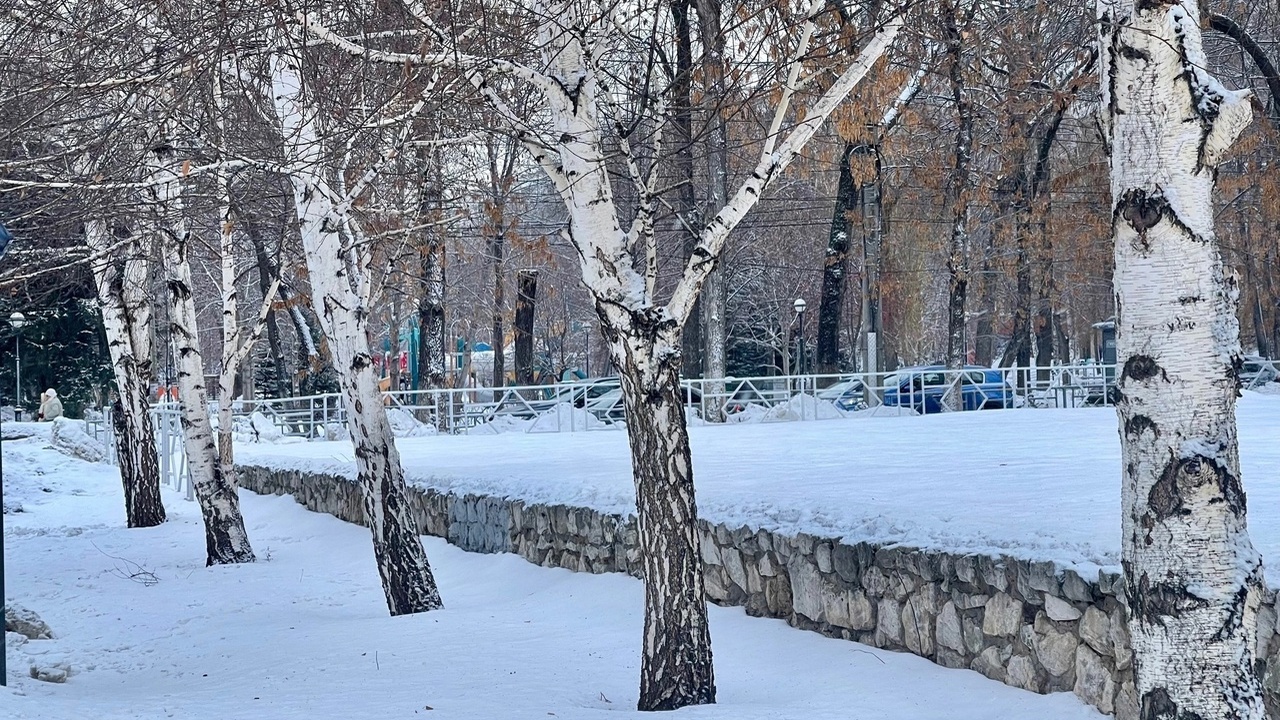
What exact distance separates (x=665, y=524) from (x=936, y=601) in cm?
156

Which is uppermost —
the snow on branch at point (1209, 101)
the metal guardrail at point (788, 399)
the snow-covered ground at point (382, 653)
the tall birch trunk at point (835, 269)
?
the tall birch trunk at point (835, 269)

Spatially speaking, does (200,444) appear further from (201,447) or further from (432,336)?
(432,336)

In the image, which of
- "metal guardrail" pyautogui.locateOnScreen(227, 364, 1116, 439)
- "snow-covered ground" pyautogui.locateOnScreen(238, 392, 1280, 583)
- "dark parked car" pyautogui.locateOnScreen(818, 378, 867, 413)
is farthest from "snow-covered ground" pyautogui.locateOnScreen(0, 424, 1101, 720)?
"dark parked car" pyautogui.locateOnScreen(818, 378, 867, 413)

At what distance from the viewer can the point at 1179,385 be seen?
4.14m

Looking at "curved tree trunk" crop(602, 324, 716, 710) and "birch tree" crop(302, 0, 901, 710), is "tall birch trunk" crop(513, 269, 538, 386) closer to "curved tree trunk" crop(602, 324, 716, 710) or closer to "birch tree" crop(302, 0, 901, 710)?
"birch tree" crop(302, 0, 901, 710)

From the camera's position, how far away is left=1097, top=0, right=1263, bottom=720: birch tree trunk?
4.09 metres

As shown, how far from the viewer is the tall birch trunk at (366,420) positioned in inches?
404

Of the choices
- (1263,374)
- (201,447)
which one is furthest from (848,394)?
(201,447)

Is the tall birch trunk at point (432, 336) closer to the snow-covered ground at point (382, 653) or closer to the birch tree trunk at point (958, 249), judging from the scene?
the birch tree trunk at point (958, 249)

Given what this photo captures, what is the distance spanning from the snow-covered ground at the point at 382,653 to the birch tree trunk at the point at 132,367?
2223mm

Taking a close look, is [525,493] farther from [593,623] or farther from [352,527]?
[352,527]

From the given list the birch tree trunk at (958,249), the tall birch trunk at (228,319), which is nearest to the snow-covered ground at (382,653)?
the tall birch trunk at (228,319)

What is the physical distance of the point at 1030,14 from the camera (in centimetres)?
901

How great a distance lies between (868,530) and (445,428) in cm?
1959
